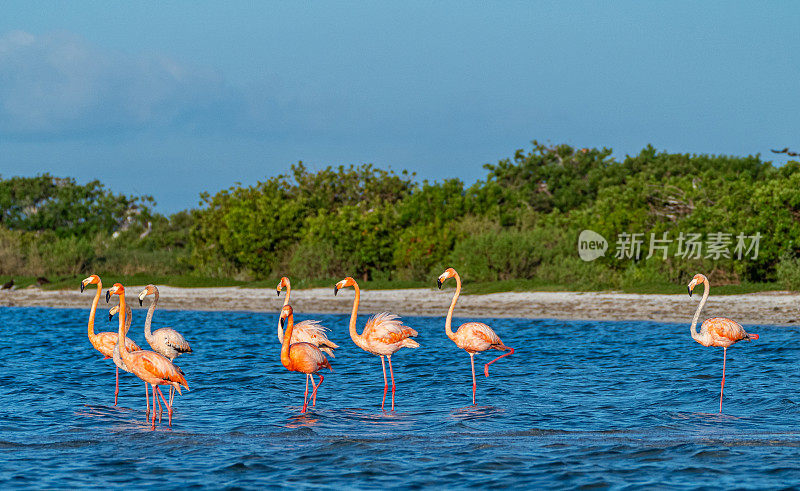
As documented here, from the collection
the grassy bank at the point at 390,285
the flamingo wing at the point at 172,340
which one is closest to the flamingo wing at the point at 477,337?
the flamingo wing at the point at 172,340

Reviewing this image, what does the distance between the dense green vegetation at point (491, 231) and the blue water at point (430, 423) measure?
948 cm

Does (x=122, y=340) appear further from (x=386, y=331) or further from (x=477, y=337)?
(x=477, y=337)

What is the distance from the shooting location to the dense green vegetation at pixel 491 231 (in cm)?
2881

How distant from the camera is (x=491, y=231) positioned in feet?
111

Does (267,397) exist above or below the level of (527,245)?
below

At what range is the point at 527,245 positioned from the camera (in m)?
32.7

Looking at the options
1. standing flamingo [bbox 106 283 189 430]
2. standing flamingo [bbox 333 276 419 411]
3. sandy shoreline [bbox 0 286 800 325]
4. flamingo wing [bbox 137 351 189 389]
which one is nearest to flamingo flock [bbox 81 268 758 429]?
standing flamingo [bbox 333 276 419 411]

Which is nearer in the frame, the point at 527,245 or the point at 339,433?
the point at 339,433

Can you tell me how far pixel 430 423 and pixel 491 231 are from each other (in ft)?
74.8

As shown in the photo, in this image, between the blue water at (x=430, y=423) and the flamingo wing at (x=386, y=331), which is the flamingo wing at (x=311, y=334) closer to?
the flamingo wing at (x=386, y=331)

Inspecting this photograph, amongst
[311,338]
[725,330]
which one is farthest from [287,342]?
[725,330]

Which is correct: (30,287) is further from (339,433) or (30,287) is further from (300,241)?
(339,433)

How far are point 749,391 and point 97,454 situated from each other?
9.14 meters

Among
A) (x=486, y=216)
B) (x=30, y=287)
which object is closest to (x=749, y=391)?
(x=486, y=216)
